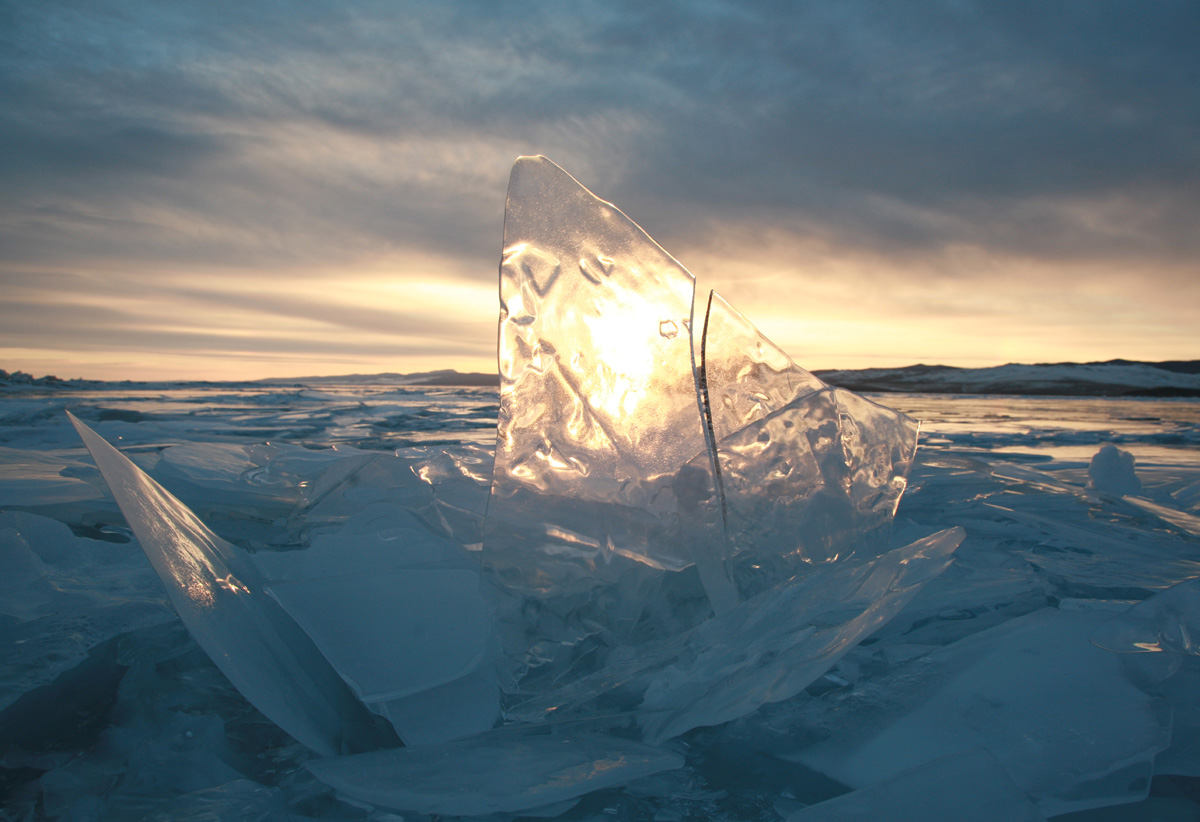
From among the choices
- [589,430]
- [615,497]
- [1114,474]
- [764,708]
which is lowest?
[764,708]

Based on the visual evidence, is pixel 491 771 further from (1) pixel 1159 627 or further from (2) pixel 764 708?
(1) pixel 1159 627

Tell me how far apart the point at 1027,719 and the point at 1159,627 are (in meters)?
0.35

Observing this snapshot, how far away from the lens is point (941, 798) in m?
0.70

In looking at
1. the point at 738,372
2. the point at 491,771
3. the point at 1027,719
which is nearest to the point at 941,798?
the point at 1027,719

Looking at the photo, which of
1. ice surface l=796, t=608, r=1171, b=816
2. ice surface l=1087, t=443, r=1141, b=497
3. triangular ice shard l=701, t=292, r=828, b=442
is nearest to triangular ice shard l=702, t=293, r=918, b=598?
triangular ice shard l=701, t=292, r=828, b=442

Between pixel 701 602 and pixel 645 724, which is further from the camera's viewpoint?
pixel 701 602

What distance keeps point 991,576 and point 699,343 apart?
2.97 feet

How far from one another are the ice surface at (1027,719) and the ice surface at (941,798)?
85mm

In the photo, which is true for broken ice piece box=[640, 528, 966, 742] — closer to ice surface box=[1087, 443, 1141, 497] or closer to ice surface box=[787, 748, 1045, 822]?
ice surface box=[787, 748, 1045, 822]

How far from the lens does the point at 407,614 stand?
1.10 meters

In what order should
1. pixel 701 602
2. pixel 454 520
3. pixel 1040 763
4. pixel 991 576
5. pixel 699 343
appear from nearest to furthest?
pixel 1040 763 → pixel 701 602 → pixel 699 343 → pixel 991 576 → pixel 454 520

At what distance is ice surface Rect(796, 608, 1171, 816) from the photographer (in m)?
0.79

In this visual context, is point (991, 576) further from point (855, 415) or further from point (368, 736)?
point (368, 736)

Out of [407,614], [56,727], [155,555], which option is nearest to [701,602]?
[407,614]
